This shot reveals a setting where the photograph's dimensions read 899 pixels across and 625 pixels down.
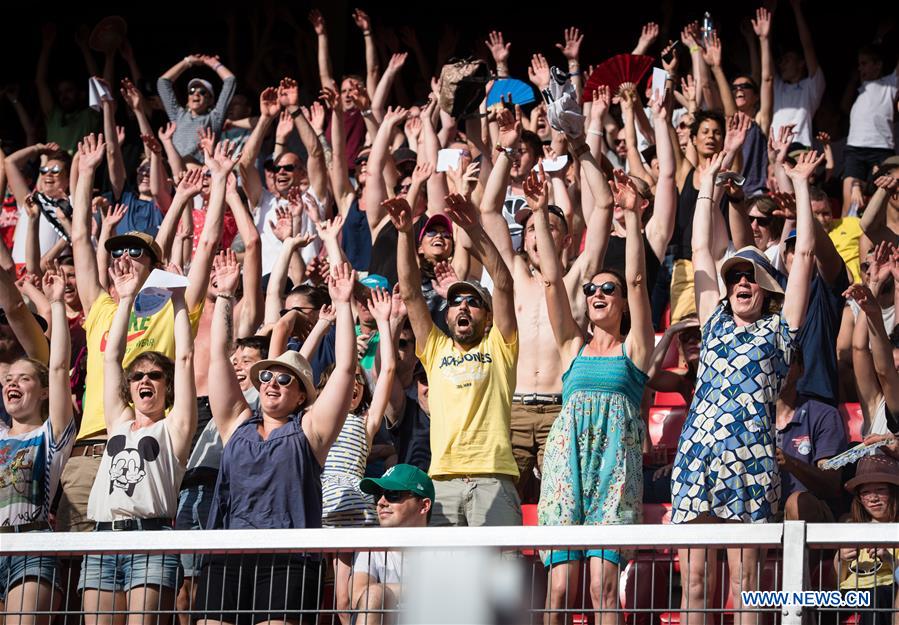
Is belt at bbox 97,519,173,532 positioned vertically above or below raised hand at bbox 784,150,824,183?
below

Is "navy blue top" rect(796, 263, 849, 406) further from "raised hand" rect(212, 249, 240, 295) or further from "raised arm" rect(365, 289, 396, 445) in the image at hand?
"raised hand" rect(212, 249, 240, 295)

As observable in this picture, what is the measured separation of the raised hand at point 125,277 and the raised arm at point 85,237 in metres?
0.59

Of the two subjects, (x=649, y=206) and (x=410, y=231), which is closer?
(x=410, y=231)

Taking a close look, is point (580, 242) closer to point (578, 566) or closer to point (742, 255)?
point (742, 255)

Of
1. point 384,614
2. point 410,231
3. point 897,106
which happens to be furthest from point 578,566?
point 897,106

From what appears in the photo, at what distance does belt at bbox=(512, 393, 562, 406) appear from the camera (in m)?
8.05

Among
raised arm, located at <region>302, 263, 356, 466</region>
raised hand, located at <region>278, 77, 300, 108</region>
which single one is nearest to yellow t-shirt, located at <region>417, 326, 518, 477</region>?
raised arm, located at <region>302, 263, 356, 466</region>

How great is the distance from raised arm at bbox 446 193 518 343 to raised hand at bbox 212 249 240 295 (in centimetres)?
118

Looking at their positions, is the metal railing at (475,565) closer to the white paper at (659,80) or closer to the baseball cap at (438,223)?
the baseball cap at (438,223)

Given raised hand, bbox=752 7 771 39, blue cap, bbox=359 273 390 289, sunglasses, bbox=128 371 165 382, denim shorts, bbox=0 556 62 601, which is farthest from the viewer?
raised hand, bbox=752 7 771 39

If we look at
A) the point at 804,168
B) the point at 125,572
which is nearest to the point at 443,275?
the point at 804,168

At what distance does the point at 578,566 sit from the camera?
6.52m

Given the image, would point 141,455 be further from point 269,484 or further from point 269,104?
point 269,104

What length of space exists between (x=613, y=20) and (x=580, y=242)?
7094mm
